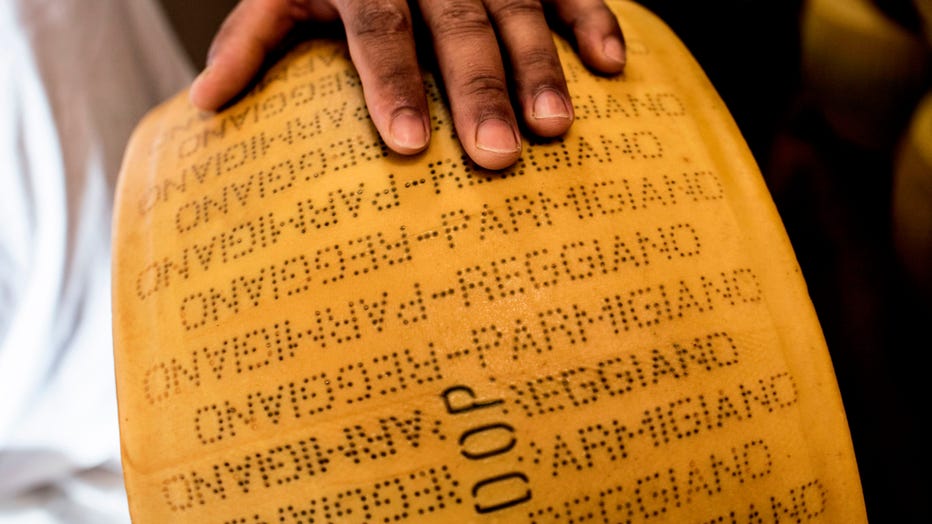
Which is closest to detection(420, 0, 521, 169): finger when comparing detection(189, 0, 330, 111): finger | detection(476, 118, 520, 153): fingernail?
detection(476, 118, 520, 153): fingernail

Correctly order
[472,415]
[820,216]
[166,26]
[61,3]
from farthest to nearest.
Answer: [820,216] < [166,26] < [61,3] < [472,415]

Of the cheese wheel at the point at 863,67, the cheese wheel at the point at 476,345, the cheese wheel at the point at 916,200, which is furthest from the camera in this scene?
the cheese wheel at the point at 863,67

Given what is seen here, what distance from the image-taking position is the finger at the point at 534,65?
1.76 feet

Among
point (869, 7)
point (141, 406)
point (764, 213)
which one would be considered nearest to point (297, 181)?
point (141, 406)

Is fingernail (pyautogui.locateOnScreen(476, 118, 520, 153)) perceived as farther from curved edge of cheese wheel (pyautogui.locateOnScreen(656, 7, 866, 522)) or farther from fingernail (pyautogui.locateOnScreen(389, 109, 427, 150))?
curved edge of cheese wheel (pyautogui.locateOnScreen(656, 7, 866, 522))

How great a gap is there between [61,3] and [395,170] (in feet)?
2.32

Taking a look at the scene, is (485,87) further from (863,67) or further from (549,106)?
(863,67)

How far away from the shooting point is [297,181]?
0.55 metres

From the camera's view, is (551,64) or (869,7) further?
(869,7)

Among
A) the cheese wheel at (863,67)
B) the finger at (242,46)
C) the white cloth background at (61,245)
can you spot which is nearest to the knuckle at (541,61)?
the finger at (242,46)

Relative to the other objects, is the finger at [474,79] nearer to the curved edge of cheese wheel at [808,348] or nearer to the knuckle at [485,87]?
the knuckle at [485,87]

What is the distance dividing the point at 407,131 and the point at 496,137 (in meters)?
0.06

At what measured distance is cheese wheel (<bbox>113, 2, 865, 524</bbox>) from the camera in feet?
1.56

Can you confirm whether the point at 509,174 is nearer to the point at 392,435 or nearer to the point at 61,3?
the point at 392,435
